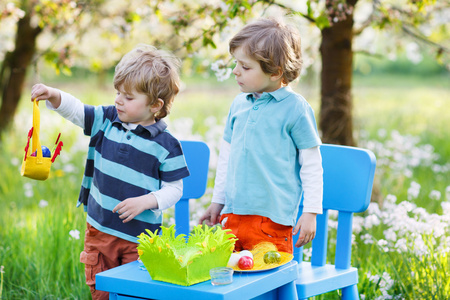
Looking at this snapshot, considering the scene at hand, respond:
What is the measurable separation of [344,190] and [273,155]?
469mm

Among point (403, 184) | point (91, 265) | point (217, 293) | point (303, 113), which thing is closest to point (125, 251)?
point (91, 265)

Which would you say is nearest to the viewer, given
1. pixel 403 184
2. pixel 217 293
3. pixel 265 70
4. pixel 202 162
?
pixel 217 293

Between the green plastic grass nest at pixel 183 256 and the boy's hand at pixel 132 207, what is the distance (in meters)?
0.28

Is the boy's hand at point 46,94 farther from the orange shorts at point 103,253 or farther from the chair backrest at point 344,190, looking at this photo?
the chair backrest at point 344,190

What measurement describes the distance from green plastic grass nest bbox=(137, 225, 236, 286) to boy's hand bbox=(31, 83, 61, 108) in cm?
73

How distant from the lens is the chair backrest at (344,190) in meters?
2.65

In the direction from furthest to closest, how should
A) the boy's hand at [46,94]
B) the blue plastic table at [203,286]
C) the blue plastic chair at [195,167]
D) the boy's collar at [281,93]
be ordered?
1. the blue plastic chair at [195,167]
2. the boy's collar at [281,93]
3. the boy's hand at [46,94]
4. the blue plastic table at [203,286]

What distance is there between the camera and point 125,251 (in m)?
2.54

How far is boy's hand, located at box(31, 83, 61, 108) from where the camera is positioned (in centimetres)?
234

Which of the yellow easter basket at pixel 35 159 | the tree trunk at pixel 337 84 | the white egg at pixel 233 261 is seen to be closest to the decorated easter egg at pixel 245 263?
the white egg at pixel 233 261

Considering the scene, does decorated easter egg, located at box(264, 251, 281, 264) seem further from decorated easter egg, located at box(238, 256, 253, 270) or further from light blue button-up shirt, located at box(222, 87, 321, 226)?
light blue button-up shirt, located at box(222, 87, 321, 226)

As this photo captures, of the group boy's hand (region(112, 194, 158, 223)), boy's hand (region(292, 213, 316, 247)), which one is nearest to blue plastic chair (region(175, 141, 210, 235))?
A: boy's hand (region(112, 194, 158, 223))

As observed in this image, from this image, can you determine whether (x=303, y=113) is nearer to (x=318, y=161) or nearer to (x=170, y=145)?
(x=318, y=161)

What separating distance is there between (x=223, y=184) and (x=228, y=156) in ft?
0.42
